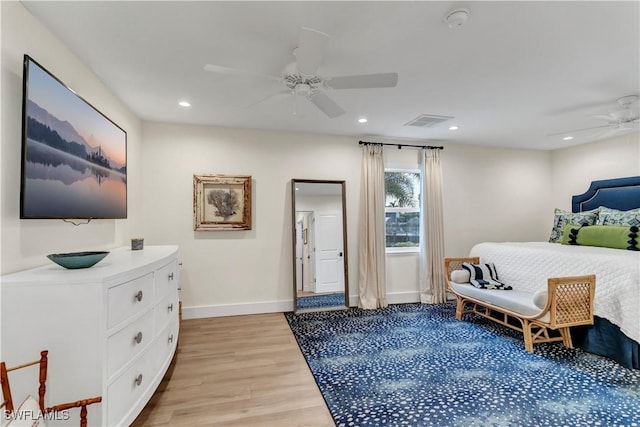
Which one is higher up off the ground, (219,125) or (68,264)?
(219,125)

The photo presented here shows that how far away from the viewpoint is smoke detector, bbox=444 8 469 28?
68.0 inches

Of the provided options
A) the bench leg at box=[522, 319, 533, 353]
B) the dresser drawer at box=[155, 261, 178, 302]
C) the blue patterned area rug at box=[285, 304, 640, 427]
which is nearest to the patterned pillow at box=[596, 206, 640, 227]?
the blue patterned area rug at box=[285, 304, 640, 427]

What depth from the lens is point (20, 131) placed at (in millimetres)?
1666

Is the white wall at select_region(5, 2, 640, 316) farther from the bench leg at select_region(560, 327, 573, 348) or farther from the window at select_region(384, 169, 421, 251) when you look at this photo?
the bench leg at select_region(560, 327, 573, 348)

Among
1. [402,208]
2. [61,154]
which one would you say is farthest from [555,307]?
[61,154]

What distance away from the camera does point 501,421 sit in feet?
6.06

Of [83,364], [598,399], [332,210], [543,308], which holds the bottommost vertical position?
→ [598,399]

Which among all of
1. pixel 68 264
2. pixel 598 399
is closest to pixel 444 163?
pixel 598 399

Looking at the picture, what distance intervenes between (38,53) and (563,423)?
403cm

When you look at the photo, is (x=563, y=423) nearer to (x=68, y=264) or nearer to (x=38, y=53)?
(x=68, y=264)

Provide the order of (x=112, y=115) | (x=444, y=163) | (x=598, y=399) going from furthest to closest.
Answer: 1. (x=444, y=163)
2. (x=112, y=115)
3. (x=598, y=399)

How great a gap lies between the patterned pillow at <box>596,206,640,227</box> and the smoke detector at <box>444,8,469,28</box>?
3.60m

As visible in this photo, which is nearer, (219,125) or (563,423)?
(563,423)

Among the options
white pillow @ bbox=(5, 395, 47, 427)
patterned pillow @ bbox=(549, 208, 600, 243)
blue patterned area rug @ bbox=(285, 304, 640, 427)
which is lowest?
blue patterned area rug @ bbox=(285, 304, 640, 427)
